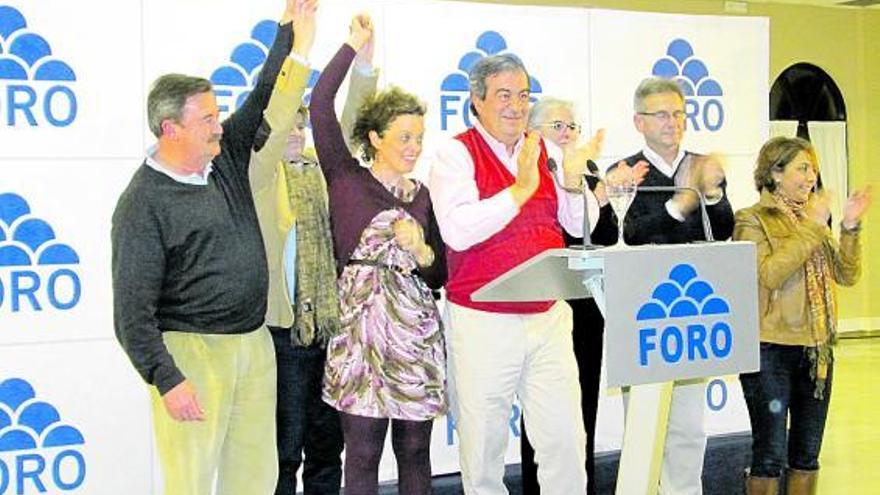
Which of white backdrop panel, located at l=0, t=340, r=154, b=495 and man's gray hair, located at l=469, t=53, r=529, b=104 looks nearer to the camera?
man's gray hair, located at l=469, t=53, r=529, b=104

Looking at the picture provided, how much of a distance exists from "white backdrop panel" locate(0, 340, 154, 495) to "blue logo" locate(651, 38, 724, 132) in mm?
2503

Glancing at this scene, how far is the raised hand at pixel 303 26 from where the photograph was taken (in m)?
3.08

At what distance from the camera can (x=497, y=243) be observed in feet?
10.4

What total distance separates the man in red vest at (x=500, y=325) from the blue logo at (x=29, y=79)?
1281 millimetres

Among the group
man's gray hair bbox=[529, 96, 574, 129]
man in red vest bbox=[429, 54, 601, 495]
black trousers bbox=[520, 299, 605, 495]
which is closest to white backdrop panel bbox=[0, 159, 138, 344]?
man in red vest bbox=[429, 54, 601, 495]

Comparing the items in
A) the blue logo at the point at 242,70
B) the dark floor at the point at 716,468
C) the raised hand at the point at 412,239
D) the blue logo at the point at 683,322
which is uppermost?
the blue logo at the point at 242,70

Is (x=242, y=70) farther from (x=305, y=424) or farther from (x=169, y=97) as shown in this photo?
(x=305, y=424)

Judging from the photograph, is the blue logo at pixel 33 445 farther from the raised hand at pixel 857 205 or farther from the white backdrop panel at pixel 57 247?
the raised hand at pixel 857 205

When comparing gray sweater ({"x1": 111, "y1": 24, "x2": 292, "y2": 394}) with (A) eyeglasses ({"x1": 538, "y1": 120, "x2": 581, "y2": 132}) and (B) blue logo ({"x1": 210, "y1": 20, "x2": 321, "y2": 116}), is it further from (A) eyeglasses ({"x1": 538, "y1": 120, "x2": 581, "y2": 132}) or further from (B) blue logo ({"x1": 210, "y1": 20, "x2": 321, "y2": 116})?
(A) eyeglasses ({"x1": 538, "y1": 120, "x2": 581, "y2": 132})

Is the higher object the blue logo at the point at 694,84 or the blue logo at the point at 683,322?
the blue logo at the point at 694,84

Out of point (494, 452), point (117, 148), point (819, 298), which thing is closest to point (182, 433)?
point (494, 452)

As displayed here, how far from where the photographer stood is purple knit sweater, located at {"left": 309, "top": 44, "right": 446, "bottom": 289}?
3156 millimetres

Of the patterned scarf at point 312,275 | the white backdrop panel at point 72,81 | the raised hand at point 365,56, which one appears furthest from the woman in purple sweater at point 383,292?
the white backdrop panel at point 72,81

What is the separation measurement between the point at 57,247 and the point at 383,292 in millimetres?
1148
